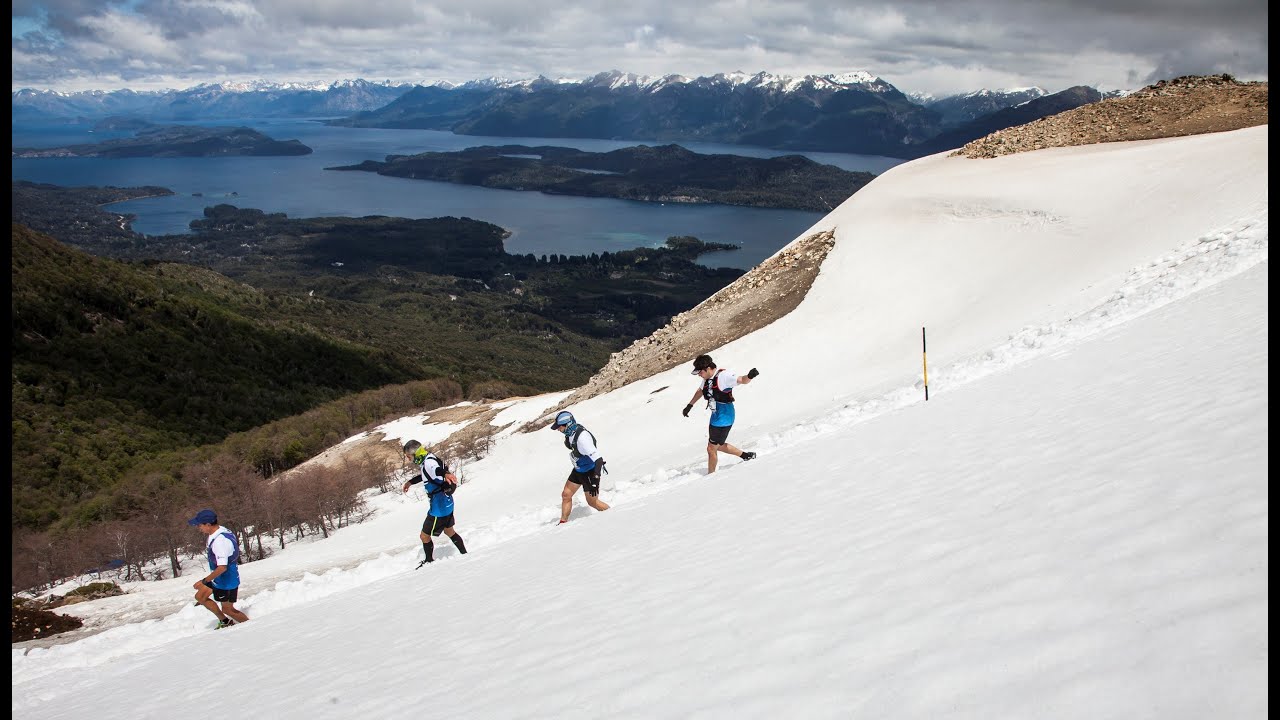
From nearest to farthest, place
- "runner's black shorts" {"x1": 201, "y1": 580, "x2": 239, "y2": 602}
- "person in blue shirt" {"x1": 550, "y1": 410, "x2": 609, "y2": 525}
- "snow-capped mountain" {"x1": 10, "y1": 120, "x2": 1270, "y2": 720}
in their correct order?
"snow-capped mountain" {"x1": 10, "y1": 120, "x2": 1270, "y2": 720} < "runner's black shorts" {"x1": 201, "y1": 580, "x2": 239, "y2": 602} < "person in blue shirt" {"x1": 550, "y1": 410, "x2": 609, "y2": 525}

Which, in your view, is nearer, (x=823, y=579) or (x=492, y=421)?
(x=823, y=579)

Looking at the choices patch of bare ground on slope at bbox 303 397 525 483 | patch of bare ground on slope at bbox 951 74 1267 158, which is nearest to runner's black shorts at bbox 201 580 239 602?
patch of bare ground on slope at bbox 303 397 525 483

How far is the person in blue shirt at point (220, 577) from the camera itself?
31.8 feet

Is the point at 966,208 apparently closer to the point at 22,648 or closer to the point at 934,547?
the point at 934,547

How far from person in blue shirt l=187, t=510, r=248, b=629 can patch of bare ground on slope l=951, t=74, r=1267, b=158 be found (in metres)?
30.8

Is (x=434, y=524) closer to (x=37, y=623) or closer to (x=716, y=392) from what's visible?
(x=716, y=392)

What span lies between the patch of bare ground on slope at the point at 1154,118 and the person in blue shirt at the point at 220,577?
101ft

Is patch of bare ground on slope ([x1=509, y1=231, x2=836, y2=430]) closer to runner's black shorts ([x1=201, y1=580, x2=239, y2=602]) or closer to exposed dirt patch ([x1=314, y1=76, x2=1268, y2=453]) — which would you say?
exposed dirt patch ([x1=314, y1=76, x2=1268, y2=453])

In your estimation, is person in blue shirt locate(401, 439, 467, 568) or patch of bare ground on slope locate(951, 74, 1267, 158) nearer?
person in blue shirt locate(401, 439, 467, 568)

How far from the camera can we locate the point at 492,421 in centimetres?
3012

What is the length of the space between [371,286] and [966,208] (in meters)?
145

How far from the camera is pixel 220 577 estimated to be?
984 cm

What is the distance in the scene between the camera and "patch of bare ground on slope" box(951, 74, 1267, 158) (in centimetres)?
3017

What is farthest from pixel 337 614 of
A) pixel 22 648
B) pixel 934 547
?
pixel 934 547
